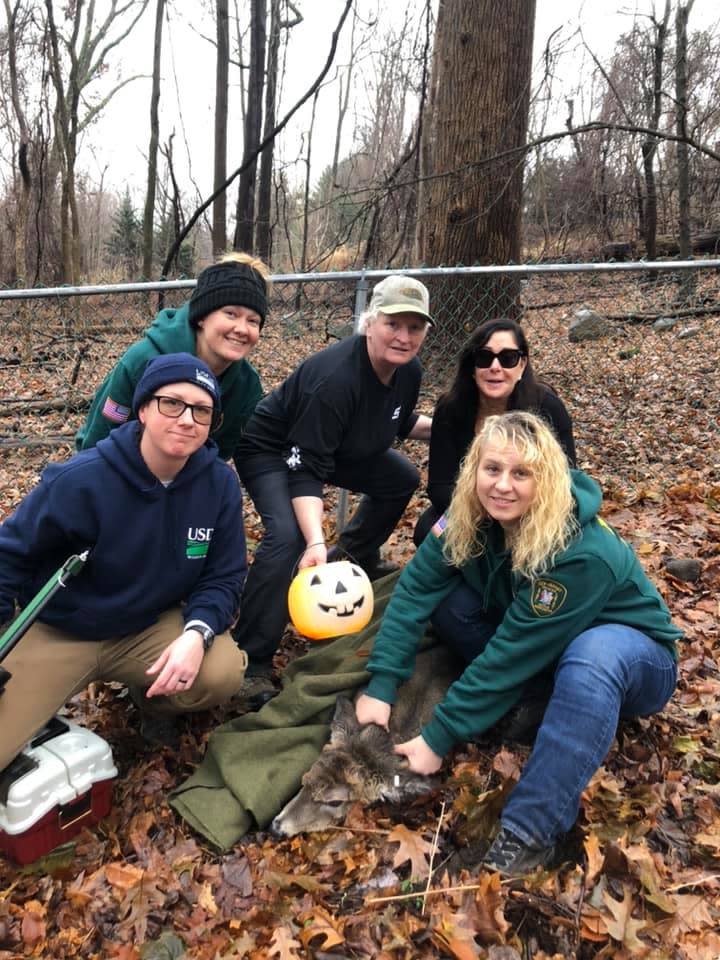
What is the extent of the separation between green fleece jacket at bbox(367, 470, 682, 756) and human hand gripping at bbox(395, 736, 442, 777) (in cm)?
3

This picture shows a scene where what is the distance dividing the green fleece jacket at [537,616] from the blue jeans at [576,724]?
7 cm

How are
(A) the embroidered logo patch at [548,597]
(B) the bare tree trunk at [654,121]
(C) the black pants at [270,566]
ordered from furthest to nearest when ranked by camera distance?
(B) the bare tree trunk at [654,121], (C) the black pants at [270,566], (A) the embroidered logo patch at [548,597]

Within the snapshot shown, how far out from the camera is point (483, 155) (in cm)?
583

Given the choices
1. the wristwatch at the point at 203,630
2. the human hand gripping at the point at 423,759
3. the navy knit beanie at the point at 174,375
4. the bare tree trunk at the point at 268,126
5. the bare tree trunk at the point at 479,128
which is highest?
the bare tree trunk at the point at 268,126

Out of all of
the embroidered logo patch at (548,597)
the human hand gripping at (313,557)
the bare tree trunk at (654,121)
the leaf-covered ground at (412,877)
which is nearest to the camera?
the leaf-covered ground at (412,877)

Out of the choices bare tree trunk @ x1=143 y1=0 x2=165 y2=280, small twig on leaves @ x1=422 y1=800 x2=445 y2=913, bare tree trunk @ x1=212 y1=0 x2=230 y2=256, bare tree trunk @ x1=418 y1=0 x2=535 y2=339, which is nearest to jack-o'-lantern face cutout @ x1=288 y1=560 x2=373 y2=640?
small twig on leaves @ x1=422 y1=800 x2=445 y2=913

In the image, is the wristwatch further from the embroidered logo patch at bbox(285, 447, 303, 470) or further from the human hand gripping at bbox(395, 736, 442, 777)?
the embroidered logo patch at bbox(285, 447, 303, 470)

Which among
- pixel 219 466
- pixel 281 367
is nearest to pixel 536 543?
pixel 219 466

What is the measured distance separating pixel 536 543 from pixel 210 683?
1.33 m

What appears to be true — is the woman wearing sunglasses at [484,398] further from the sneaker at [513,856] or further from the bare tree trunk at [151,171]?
the bare tree trunk at [151,171]

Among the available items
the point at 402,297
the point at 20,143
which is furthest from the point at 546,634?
the point at 20,143

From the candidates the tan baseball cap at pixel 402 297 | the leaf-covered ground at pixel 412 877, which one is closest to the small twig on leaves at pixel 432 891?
the leaf-covered ground at pixel 412 877

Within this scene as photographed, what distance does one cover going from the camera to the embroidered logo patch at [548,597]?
222cm

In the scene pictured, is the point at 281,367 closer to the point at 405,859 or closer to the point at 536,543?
the point at 536,543
